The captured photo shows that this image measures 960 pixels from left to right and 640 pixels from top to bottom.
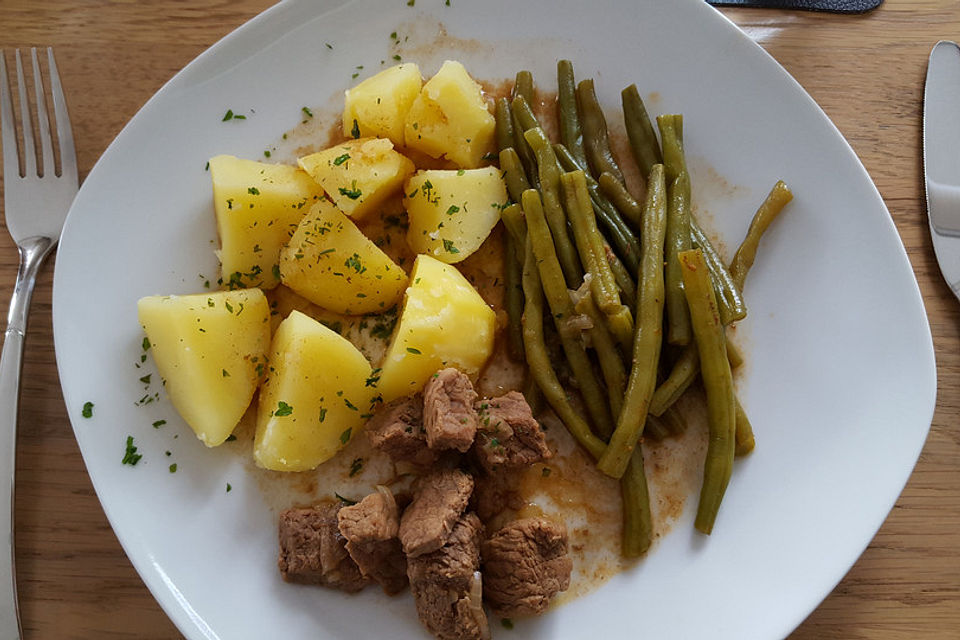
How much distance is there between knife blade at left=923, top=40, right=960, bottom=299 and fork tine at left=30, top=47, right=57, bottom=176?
4300mm

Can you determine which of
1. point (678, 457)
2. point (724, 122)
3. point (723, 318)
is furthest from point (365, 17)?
point (678, 457)

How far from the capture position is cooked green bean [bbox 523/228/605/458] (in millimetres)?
3053

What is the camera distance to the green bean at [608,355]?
3.03 meters

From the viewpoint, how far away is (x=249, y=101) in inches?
133

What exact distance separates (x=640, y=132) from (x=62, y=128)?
9.19ft

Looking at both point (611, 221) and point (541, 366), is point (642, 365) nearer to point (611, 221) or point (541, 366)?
point (541, 366)

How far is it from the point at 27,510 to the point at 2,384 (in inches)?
23.0

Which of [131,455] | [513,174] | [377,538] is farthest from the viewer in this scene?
[513,174]

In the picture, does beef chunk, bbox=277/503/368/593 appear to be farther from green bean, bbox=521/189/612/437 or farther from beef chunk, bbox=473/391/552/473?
green bean, bbox=521/189/612/437

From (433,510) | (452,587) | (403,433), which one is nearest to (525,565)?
(452,587)

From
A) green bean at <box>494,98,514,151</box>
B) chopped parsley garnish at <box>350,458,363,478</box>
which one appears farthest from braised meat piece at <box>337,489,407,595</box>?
green bean at <box>494,98,514,151</box>

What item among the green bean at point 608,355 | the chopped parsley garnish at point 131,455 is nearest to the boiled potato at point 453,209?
the green bean at point 608,355

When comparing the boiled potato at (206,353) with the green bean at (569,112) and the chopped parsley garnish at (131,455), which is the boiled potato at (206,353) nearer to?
the chopped parsley garnish at (131,455)

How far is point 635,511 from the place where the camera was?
3.02 meters
